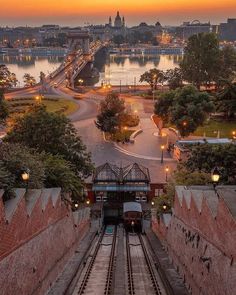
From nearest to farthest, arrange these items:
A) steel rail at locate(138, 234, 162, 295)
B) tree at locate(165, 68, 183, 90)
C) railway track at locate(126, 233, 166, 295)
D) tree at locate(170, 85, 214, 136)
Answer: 1. steel rail at locate(138, 234, 162, 295)
2. railway track at locate(126, 233, 166, 295)
3. tree at locate(170, 85, 214, 136)
4. tree at locate(165, 68, 183, 90)

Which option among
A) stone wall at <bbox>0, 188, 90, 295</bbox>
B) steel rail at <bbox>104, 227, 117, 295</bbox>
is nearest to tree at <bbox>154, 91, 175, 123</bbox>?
steel rail at <bbox>104, 227, 117, 295</bbox>

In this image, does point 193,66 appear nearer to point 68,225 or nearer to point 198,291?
point 68,225

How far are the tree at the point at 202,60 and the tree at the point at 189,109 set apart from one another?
1318 inches

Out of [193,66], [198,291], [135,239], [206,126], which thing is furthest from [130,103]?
[198,291]

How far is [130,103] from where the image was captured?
244 feet

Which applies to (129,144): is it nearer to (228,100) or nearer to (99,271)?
(228,100)

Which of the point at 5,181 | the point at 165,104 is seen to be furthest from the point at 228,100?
the point at 5,181

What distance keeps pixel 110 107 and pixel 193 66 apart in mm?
34480

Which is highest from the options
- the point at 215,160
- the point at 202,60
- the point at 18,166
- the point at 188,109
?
the point at 18,166

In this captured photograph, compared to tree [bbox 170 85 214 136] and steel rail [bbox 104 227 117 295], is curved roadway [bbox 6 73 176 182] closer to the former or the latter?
tree [bbox 170 85 214 136]

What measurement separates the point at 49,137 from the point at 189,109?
20767mm

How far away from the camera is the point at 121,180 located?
35656mm

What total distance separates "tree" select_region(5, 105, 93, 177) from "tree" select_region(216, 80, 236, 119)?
3088 centimetres

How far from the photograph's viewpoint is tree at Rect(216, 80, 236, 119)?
55.7 metres
